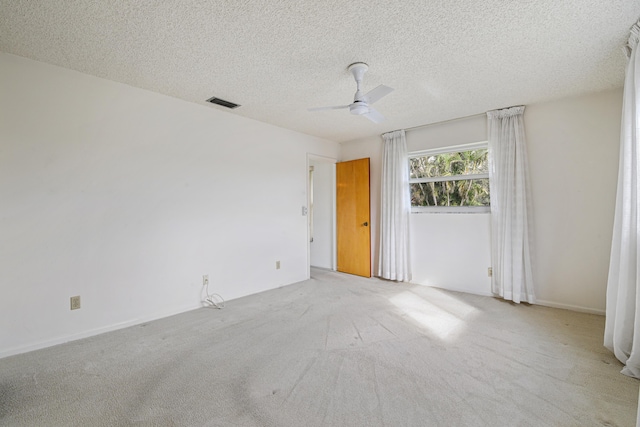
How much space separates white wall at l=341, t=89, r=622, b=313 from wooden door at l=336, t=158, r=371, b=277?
151cm

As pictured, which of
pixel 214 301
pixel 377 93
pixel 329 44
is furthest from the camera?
pixel 214 301

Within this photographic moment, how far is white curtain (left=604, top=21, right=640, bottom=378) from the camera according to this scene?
6.26ft

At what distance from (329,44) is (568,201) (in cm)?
316

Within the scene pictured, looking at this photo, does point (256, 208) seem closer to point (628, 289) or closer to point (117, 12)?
point (117, 12)

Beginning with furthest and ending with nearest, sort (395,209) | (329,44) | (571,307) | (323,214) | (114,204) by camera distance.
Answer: (323,214) → (395,209) → (571,307) → (114,204) → (329,44)

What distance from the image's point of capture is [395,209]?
434 cm

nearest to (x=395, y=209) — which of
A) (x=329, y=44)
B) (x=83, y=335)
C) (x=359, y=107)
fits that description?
(x=359, y=107)

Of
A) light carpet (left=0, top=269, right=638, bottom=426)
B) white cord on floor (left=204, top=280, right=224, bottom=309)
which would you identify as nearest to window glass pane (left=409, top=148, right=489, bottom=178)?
light carpet (left=0, top=269, right=638, bottom=426)

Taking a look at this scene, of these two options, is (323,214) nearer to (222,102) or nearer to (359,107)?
(222,102)

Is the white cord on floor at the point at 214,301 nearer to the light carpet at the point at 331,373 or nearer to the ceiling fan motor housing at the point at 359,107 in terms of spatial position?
the light carpet at the point at 331,373

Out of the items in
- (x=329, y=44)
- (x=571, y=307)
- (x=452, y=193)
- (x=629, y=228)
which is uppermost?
(x=329, y=44)

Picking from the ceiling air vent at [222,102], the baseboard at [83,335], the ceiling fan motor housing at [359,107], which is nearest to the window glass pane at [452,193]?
the ceiling fan motor housing at [359,107]

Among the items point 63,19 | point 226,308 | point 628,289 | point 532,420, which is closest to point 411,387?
point 532,420

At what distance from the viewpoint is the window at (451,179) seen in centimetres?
382
